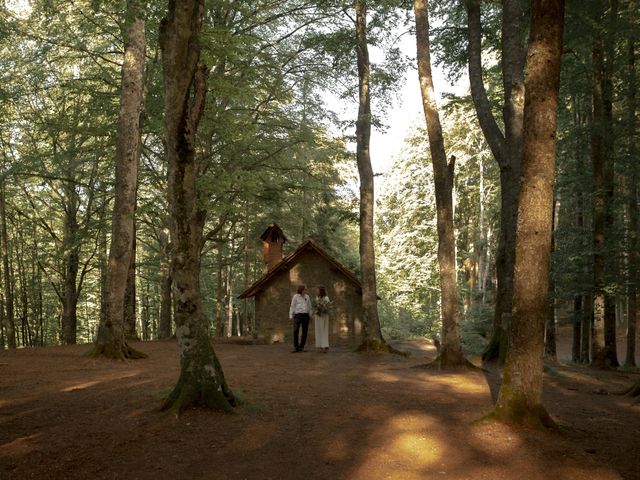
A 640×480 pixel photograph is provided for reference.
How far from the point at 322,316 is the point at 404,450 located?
12418 millimetres

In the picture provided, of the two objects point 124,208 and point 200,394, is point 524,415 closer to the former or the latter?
point 200,394

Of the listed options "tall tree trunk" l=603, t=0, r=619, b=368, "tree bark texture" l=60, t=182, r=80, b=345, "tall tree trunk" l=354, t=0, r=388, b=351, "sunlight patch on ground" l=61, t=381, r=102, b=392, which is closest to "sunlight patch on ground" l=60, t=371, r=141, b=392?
"sunlight patch on ground" l=61, t=381, r=102, b=392

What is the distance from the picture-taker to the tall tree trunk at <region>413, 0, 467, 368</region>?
11938mm

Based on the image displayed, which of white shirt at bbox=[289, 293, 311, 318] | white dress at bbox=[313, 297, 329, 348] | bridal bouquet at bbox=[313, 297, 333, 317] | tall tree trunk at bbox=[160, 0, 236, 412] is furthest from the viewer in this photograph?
white dress at bbox=[313, 297, 329, 348]

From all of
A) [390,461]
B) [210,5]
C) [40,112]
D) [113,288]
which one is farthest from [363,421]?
[40,112]

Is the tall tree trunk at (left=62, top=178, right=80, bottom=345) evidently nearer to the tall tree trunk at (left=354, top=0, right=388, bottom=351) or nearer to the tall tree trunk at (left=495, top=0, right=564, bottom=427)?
the tall tree trunk at (left=354, top=0, right=388, bottom=351)

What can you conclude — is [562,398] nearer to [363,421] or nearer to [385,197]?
[363,421]

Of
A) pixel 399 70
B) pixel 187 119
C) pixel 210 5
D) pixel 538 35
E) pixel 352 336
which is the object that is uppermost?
pixel 210 5

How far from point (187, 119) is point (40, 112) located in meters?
20.4

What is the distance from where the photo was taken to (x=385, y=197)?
38781mm

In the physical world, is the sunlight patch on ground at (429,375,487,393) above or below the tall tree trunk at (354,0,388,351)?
below

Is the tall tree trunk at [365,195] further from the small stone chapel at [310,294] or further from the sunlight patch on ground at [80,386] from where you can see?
the sunlight patch on ground at [80,386]

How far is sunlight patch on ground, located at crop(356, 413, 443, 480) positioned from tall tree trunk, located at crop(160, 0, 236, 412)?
7.44 feet

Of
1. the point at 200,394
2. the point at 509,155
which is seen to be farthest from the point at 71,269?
the point at 509,155
